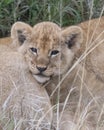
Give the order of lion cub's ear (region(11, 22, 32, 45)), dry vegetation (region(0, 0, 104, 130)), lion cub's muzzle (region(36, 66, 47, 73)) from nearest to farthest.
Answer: lion cub's muzzle (region(36, 66, 47, 73)), lion cub's ear (region(11, 22, 32, 45)), dry vegetation (region(0, 0, 104, 130))

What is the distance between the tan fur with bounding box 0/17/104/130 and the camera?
4149 millimetres

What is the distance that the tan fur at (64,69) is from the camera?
4.15 meters

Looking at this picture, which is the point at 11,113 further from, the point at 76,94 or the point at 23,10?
the point at 23,10

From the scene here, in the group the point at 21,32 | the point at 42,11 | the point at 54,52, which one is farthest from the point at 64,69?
the point at 42,11

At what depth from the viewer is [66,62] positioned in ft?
14.3

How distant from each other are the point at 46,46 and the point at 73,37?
32 centimetres

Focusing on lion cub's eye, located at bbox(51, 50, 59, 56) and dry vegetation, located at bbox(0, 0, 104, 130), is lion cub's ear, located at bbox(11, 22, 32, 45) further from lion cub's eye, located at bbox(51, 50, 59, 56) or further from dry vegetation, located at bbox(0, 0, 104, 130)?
dry vegetation, located at bbox(0, 0, 104, 130)

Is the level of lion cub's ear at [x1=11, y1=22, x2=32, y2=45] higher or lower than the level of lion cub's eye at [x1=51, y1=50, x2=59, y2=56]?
higher

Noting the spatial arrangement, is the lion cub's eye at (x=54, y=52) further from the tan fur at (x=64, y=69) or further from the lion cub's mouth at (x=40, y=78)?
the lion cub's mouth at (x=40, y=78)

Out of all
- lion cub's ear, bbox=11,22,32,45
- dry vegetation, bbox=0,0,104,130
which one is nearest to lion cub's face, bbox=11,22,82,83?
lion cub's ear, bbox=11,22,32,45

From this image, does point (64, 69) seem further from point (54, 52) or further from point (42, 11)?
point (42, 11)

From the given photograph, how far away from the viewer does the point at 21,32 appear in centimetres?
438

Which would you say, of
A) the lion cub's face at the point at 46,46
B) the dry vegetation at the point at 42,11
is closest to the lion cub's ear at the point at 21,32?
the lion cub's face at the point at 46,46

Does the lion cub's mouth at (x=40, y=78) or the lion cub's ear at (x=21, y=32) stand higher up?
the lion cub's ear at (x=21, y=32)
